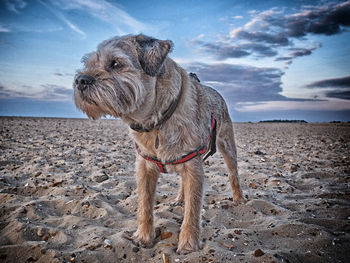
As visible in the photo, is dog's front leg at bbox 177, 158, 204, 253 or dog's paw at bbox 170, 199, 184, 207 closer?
dog's front leg at bbox 177, 158, 204, 253

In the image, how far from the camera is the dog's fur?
283cm

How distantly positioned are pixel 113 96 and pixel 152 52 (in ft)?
2.38

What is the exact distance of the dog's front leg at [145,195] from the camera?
334 cm

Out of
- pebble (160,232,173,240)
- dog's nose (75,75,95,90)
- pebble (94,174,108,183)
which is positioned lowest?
pebble (160,232,173,240)

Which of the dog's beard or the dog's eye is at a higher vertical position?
the dog's eye

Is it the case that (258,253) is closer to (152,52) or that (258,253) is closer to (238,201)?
(238,201)

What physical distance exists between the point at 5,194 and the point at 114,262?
2.97 metres

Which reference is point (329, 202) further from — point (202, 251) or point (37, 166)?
point (37, 166)

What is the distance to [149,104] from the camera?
9.81ft

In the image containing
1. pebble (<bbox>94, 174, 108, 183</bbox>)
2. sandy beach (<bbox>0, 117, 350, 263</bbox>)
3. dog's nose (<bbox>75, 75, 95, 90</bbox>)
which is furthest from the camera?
pebble (<bbox>94, 174, 108, 183</bbox>)

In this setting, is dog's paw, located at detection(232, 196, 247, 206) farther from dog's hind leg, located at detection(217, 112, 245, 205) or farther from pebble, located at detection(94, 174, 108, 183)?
pebble, located at detection(94, 174, 108, 183)

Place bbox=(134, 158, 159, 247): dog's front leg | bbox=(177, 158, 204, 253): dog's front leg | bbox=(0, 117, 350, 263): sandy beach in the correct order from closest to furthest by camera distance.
Result: 1. bbox=(0, 117, 350, 263): sandy beach
2. bbox=(177, 158, 204, 253): dog's front leg
3. bbox=(134, 158, 159, 247): dog's front leg

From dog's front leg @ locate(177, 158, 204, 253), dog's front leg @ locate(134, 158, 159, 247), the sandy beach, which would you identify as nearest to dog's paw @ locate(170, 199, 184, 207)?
the sandy beach

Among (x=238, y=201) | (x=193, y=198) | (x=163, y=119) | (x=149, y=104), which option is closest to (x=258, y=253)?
(x=193, y=198)
